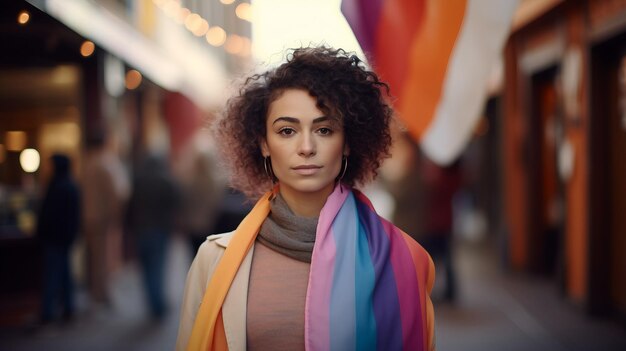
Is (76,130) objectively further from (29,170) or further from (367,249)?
(367,249)

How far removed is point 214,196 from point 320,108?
4949 millimetres

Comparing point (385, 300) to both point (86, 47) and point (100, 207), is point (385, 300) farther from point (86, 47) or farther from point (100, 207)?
point (86, 47)

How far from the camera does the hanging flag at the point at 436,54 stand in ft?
10.3

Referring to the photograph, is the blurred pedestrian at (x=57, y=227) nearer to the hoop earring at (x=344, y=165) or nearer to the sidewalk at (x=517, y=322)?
the sidewalk at (x=517, y=322)

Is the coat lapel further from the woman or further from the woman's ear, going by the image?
the woman's ear

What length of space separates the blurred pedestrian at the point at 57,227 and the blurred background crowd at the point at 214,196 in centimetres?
2

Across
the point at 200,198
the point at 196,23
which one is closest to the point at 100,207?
the point at 200,198

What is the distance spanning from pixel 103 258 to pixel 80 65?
9.76 feet

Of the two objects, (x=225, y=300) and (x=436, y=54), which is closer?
(x=225, y=300)

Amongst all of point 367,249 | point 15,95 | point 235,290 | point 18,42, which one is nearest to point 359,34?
point 367,249

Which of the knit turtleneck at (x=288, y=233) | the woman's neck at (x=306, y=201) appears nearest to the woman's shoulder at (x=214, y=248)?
the knit turtleneck at (x=288, y=233)

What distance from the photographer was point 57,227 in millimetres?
7684

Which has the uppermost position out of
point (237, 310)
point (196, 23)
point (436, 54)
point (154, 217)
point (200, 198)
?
point (196, 23)

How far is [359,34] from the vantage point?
3.19 meters
